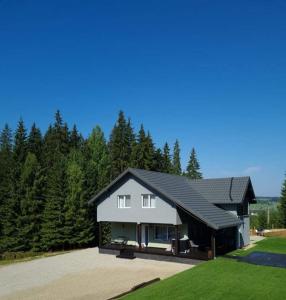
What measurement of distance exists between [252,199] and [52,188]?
1920cm

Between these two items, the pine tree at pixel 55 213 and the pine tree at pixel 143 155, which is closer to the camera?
the pine tree at pixel 55 213

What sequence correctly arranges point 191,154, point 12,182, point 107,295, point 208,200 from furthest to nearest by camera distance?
point 191,154, point 12,182, point 208,200, point 107,295

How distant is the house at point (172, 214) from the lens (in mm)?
24844

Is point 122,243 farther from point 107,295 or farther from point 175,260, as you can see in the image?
point 107,295

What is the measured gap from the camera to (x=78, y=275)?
20234 mm

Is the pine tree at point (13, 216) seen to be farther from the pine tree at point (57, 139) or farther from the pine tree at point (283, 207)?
the pine tree at point (283, 207)

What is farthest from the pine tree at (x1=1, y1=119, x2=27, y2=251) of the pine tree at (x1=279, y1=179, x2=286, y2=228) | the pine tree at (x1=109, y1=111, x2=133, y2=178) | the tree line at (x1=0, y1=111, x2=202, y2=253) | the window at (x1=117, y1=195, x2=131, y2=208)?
the pine tree at (x1=279, y1=179, x2=286, y2=228)

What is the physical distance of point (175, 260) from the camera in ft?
77.6

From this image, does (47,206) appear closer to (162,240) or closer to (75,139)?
(162,240)

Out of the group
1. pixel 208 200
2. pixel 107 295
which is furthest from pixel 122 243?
pixel 107 295

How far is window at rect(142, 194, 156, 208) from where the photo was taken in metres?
26.2

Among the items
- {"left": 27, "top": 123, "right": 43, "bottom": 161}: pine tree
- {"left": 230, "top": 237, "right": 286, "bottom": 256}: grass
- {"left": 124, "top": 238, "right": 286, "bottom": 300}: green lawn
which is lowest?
{"left": 124, "top": 238, "right": 286, "bottom": 300}: green lawn

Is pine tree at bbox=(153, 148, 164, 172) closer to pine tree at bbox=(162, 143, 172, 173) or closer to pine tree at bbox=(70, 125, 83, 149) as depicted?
pine tree at bbox=(162, 143, 172, 173)

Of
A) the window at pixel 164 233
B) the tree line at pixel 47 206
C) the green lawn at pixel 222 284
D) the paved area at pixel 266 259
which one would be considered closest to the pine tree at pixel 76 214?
the tree line at pixel 47 206
